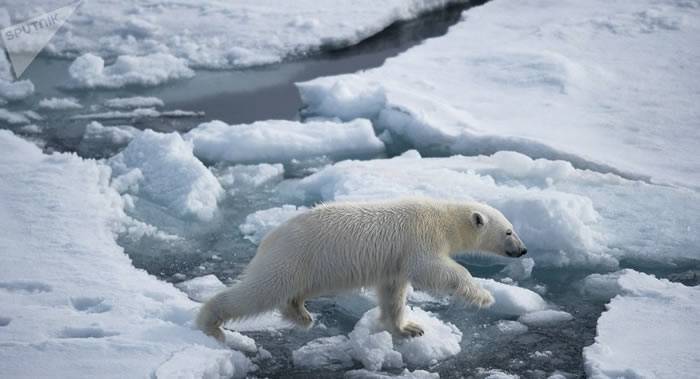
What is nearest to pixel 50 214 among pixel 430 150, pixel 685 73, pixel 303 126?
pixel 303 126

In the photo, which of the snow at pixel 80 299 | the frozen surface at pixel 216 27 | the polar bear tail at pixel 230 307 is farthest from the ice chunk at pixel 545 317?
the frozen surface at pixel 216 27

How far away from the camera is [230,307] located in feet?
16.0

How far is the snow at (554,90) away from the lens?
834 centimetres

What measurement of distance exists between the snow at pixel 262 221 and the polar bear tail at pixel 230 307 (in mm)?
1620

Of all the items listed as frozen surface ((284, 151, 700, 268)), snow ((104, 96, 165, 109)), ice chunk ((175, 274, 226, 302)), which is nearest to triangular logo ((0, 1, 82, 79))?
snow ((104, 96, 165, 109))

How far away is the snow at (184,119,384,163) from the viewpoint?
26.7ft

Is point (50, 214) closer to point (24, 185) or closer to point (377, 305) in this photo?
point (24, 185)

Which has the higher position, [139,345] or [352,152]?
[139,345]

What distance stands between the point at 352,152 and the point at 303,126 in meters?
0.55

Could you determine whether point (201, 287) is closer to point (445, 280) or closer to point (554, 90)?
point (445, 280)

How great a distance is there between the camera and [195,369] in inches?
175

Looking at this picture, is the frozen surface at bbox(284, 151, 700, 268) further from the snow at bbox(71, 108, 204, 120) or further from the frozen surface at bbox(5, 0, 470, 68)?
the frozen surface at bbox(5, 0, 470, 68)

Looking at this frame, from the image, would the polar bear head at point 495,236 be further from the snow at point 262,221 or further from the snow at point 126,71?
the snow at point 126,71

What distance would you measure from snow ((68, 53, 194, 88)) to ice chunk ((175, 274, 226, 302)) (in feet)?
16.1
